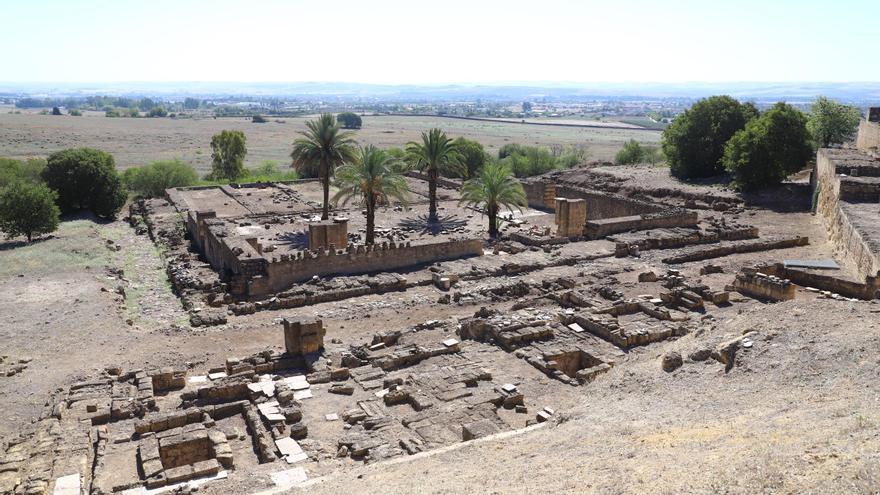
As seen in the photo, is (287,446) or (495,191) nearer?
(287,446)

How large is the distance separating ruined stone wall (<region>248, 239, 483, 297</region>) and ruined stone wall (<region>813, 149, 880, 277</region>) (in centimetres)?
1367

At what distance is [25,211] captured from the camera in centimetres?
3372

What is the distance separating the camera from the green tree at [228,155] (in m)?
57.4

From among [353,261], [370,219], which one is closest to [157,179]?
[370,219]

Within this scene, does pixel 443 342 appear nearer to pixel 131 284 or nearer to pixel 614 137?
pixel 131 284

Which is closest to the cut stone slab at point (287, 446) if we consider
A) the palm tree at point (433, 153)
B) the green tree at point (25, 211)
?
the palm tree at point (433, 153)

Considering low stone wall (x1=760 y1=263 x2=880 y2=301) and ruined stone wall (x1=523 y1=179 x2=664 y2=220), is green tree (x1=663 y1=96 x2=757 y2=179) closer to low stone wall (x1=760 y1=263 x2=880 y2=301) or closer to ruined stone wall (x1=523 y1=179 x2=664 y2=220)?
ruined stone wall (x1=523 y1=179 x2=664 y2=220)

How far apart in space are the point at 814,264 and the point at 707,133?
21.3 metres

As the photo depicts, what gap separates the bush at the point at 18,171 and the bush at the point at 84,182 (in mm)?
4260

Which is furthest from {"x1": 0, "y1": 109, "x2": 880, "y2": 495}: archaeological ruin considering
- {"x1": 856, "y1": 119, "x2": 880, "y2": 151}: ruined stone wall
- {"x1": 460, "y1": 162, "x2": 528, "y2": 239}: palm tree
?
{"x1": 856, "y1": 119, "x2": 880, "y2": 151}: ruined stone wall

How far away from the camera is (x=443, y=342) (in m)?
17.9

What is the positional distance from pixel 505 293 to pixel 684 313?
228 inches

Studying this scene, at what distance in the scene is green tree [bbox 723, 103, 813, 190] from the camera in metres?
36.7

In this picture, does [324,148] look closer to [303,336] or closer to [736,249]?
[303,336]
